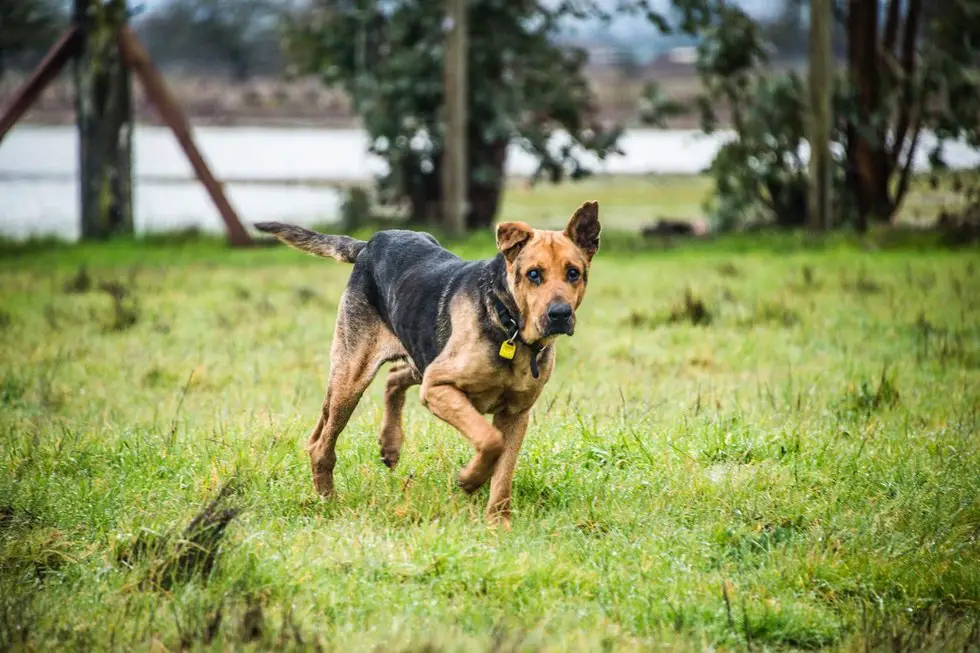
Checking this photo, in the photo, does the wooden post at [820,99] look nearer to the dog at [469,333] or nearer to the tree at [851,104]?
the tree at [851,104]

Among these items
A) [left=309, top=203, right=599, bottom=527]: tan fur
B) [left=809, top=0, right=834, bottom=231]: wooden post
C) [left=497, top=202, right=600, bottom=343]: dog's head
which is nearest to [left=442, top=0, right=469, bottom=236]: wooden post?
[left=809, top=0, right=834, bottom=231]: wooden post

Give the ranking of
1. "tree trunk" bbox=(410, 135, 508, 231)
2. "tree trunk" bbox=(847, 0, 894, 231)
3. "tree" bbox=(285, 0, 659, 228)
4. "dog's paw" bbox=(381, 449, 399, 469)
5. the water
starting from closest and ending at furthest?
"dog's paw" bbox=(381, 449, 399, 469) < "tree trunk" bbox=(847, 0, 894, 231) < "tree" bbox=(285, 0, 659, 228) < "tree trunk" bbox=(410, 135, 508, 231) < the water

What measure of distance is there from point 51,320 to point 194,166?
5.04m

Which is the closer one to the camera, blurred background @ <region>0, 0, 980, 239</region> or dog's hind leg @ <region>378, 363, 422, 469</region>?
dog's hind leg @ <region>378, 363, 422, 469</region>

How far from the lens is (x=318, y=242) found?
6465mm

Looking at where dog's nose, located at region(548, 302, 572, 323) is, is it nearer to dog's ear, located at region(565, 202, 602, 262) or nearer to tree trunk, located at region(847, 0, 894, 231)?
dog's ear, located at region(565, 202, 602, 262)

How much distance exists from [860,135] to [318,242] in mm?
10530

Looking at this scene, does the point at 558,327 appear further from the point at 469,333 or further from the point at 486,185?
the point at 486,185

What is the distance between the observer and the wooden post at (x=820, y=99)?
15070 mm

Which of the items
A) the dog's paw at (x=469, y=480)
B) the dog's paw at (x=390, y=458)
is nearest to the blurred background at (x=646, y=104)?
the dog's paw at (x=390, y=458)

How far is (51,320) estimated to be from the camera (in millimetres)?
10719

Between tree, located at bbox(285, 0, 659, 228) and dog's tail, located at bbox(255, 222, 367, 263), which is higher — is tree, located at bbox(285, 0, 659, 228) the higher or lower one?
the higher one

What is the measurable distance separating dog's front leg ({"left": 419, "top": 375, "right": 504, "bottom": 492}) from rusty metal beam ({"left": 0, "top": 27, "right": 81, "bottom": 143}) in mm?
10791

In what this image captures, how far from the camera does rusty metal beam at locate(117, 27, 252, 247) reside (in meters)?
15.3
